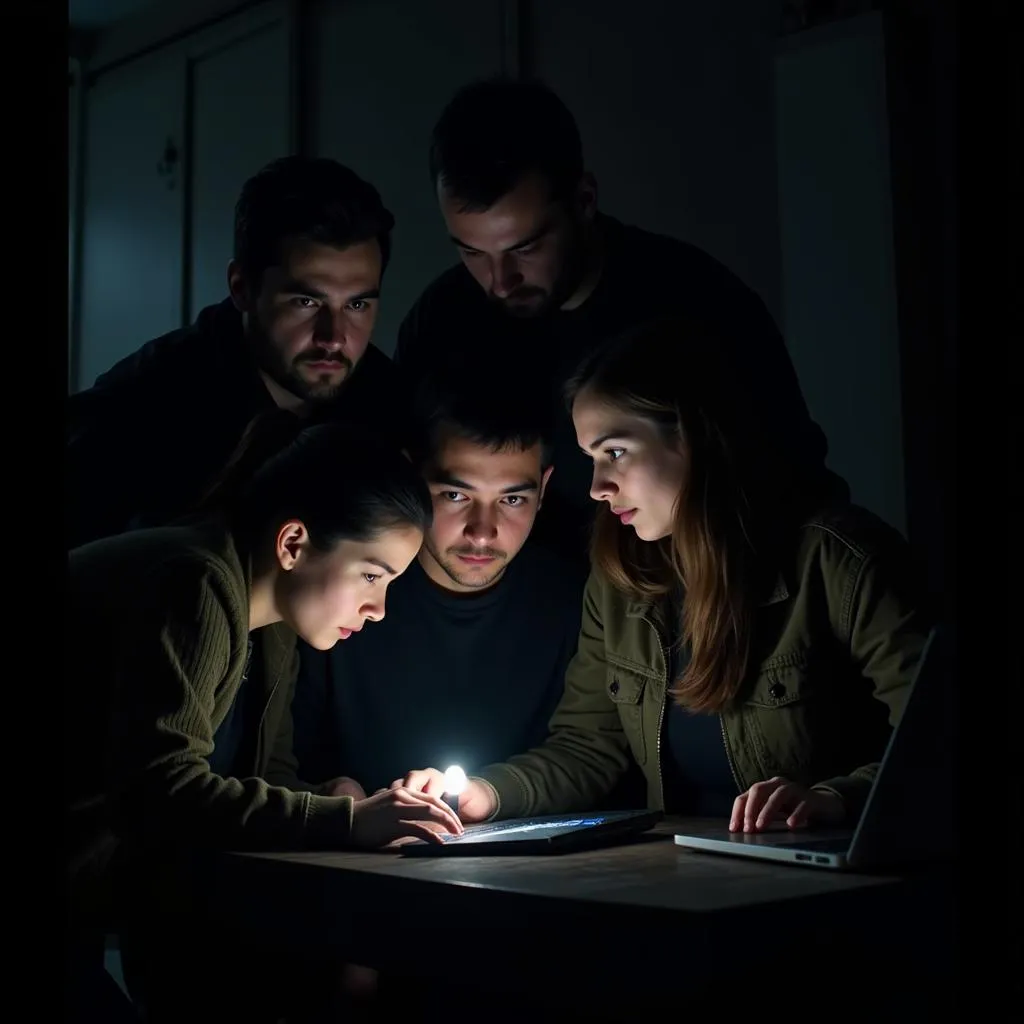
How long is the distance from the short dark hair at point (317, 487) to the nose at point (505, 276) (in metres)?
0.36

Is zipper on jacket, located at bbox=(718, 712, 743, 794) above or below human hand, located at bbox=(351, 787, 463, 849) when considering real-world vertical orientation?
above

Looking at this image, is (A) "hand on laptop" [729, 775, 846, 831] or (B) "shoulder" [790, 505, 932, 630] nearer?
(A) "hand on laptop" [729, 775, 846, 831]

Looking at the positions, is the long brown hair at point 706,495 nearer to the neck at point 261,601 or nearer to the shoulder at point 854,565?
the shoulder at point 854,565

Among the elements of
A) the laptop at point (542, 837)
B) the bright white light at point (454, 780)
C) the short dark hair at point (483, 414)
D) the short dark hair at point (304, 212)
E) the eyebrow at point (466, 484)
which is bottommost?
the laptop at point (542, 837)

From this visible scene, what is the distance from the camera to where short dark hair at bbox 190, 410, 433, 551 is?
6.59 feet

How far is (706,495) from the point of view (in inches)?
82.0

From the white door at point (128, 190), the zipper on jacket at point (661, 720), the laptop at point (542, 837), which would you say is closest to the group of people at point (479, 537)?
the zipper on jacket at point (661, 720)

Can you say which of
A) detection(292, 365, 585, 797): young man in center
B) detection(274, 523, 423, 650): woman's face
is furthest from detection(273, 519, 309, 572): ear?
detection(292, 365, 585, 797): young man in center

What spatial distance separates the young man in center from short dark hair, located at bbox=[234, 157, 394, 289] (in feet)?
1.01

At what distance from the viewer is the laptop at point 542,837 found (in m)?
1.57

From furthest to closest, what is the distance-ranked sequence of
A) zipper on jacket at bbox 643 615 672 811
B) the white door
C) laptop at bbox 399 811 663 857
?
the white door, zipper on jacket at bbox 643 615 672 811, laptop at bbox 399 811 663 857

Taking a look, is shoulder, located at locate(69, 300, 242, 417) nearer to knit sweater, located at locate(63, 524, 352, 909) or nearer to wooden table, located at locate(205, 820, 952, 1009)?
knit sweater, located at locate(63, 524, 352, 909)

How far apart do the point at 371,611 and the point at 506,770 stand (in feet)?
1.14

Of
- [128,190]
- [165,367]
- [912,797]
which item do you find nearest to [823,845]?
[912,797]
